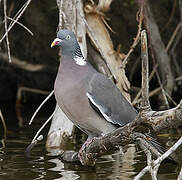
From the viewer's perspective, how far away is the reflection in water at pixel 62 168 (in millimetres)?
4316

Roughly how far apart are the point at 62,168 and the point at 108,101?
70 centimetres

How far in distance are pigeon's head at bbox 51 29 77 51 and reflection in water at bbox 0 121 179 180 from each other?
103 cm

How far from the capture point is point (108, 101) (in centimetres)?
451

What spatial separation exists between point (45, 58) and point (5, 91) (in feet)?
4.38

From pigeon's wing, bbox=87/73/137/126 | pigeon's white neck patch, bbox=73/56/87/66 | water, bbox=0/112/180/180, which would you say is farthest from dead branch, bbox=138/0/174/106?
pigeon's white neck patch, bbox=73/56/87/66

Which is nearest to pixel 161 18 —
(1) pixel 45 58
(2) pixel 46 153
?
(1) pixel 45 58

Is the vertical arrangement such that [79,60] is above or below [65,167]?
above

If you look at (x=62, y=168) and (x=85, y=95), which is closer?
(x=85, y=95)

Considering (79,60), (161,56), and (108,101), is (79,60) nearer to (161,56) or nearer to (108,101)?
(108,101)

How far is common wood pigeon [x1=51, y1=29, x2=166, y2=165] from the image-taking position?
4289 mm

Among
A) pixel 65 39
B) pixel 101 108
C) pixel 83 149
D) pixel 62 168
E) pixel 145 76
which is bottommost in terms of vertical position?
pixel 62 168

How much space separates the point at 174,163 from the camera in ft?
14.7

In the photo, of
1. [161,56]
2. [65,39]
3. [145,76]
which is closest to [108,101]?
[65,39]

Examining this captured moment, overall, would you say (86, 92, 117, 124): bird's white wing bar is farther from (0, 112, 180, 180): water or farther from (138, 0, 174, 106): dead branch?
(138, 0, 174, 106): dead branch
